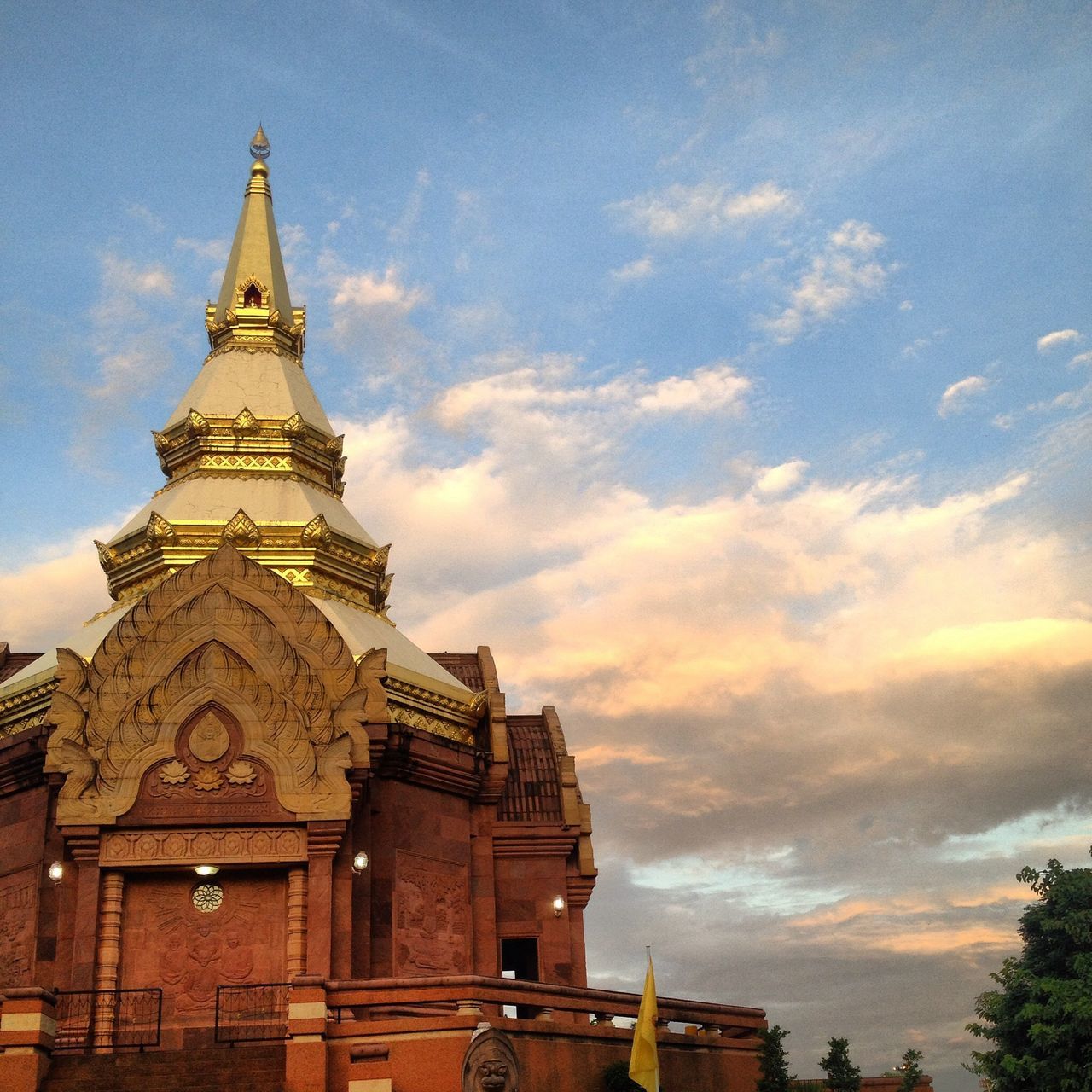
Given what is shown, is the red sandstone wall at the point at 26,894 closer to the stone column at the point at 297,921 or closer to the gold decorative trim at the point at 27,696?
the gold decorative trim at the point at 27,696

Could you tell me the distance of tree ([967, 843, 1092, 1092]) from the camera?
2450 centimetres

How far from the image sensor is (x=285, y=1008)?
73.8ft

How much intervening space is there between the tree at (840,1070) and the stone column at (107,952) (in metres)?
11.7

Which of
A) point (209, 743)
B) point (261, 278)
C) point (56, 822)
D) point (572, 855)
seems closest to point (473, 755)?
point (572, 855)

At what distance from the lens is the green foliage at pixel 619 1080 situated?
2044 centimetres

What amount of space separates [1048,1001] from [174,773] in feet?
53.2

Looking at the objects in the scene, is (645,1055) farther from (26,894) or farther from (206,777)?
(26,894)

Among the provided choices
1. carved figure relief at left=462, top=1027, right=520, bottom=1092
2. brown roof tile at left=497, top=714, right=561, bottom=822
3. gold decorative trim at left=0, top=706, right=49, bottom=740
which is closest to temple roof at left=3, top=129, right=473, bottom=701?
gold decorative trim at left=0, top=706, right=49, bottom=740

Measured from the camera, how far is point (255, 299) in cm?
3831

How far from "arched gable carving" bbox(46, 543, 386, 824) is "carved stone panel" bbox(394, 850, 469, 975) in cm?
346

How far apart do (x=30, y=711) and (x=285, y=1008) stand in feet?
28.1

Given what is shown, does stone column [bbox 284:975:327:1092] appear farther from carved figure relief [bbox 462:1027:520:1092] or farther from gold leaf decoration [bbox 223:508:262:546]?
gold leaf decoration [bbox 223:508:262:546]

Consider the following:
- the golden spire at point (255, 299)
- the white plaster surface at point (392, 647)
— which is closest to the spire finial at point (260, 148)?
the golden spire at point (255, 299)

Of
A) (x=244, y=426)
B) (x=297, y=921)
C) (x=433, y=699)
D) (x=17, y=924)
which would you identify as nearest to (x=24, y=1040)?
(x=297, y=921)
